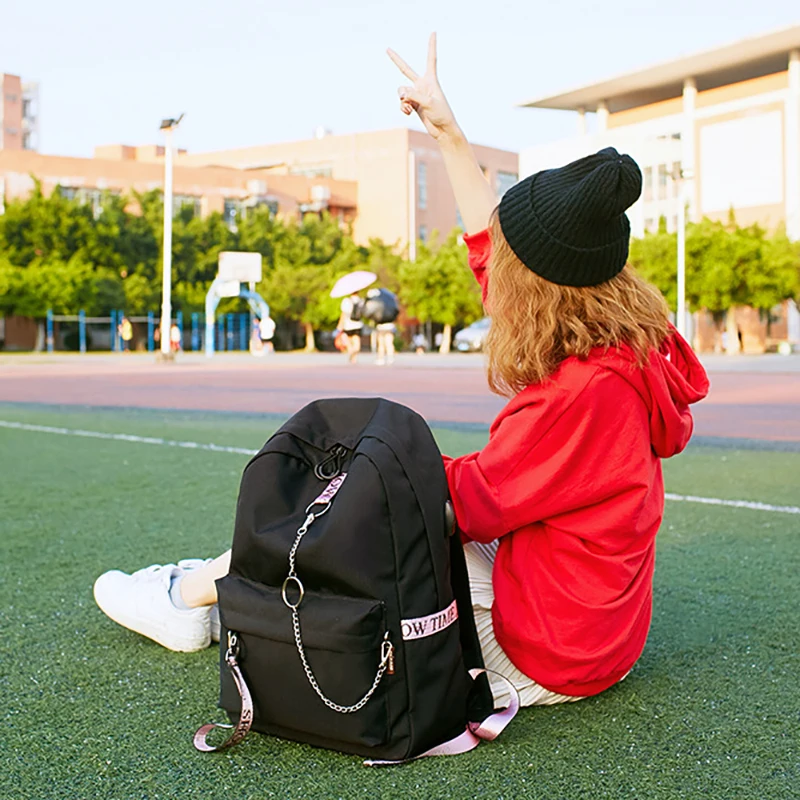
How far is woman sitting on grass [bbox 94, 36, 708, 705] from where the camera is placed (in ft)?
6.58

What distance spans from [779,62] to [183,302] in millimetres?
29824

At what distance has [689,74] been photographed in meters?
52.1

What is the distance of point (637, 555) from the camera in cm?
217

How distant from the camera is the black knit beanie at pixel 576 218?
199 cm

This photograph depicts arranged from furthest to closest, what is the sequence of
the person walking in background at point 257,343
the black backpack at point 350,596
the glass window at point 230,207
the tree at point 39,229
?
the glass window at point 230,207 < the tree at point 39,229 < the person walking in background at point 257,343 < the black backpack at point 350,596

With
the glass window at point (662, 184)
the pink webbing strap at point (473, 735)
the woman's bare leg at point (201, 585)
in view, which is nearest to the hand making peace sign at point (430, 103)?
the woman's bare leg at point (201, 585)

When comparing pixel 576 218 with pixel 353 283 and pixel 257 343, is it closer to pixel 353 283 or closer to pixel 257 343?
pixel 353 283

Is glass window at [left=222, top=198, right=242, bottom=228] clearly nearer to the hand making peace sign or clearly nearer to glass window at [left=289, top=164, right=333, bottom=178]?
glass window at [left=289, top=164, right=333, bottom=178]

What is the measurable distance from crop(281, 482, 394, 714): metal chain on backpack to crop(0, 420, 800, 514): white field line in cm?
334

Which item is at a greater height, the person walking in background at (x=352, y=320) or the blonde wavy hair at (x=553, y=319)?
the person walking in background at (x=352, y=320)

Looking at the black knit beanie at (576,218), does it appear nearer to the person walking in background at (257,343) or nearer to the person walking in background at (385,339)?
the person walking in background at (385,339)

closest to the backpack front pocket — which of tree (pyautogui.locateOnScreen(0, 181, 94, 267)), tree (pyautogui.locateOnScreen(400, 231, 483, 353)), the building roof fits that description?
tree (pyautogui.locateOnScreen(400, 231, 483, 353))

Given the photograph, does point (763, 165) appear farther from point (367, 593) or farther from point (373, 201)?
point (367, 593)

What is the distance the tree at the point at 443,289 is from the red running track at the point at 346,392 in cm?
2387
